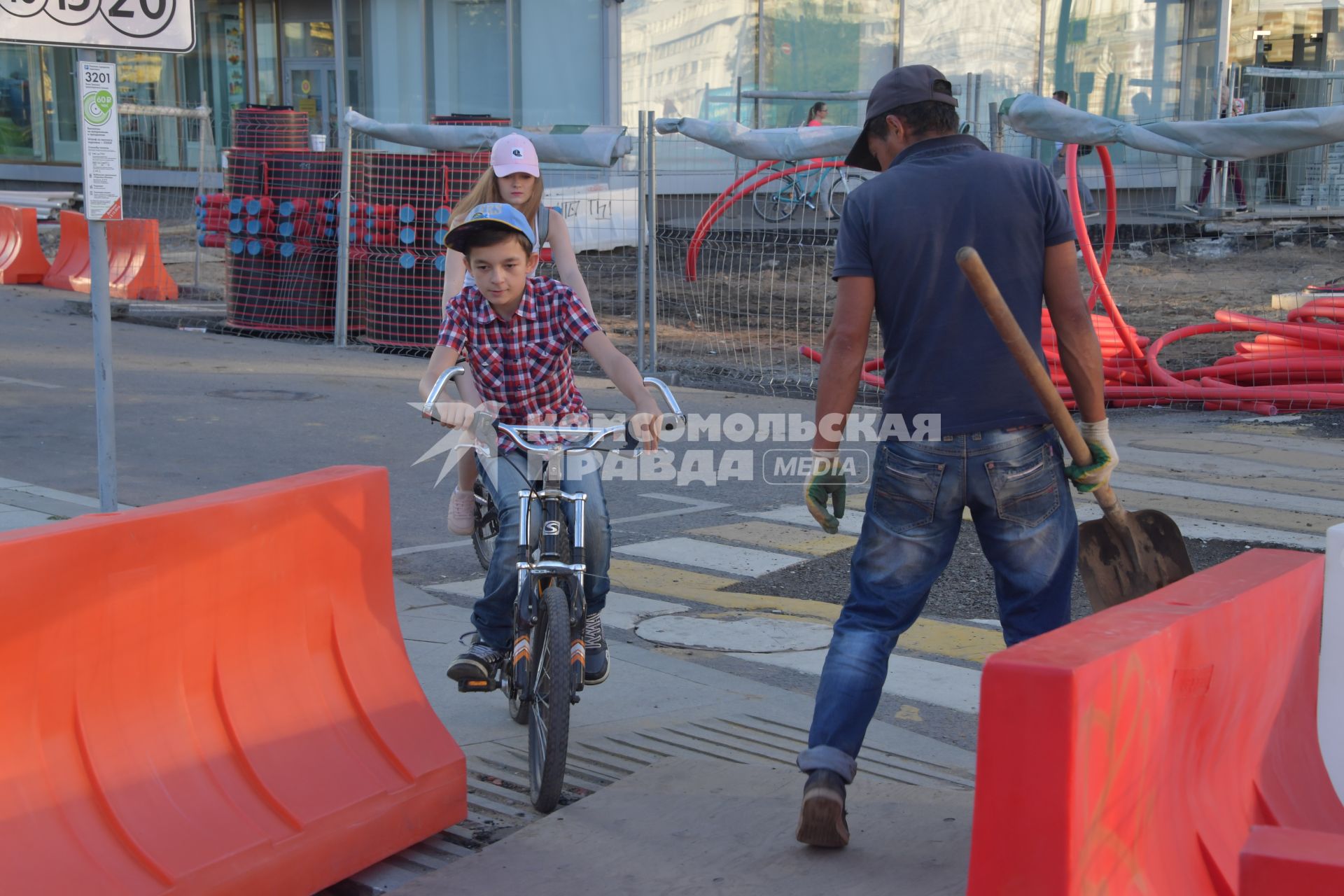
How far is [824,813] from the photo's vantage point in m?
3.63

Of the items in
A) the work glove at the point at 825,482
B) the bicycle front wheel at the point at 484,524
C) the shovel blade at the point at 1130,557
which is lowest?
the bicycle front wheel at the point at 484,524

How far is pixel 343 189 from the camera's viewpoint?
1462 centimetres

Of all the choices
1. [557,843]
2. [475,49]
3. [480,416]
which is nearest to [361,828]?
[557,843]

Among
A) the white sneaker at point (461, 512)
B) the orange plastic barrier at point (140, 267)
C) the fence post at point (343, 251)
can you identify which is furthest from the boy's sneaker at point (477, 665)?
the orange plastic barrier at point (140, 267)

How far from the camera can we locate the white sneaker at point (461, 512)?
17.4 ft

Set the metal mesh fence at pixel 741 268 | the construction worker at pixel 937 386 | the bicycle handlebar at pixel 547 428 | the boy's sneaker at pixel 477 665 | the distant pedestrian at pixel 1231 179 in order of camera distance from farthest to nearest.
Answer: the distant pedestrian at pixel 1231 179 < the metal mesh fence at pixel 741 268 < the boy's sneaker at pixel 477 665 < the bicycle handlebar at pixel 547 428 < the construction worker at pixel 937 386

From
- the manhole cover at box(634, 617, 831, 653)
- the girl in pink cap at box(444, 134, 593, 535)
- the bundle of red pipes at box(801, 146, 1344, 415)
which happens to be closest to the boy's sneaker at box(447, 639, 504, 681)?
the girl in pink cap at box(444, 134, 593, 535)

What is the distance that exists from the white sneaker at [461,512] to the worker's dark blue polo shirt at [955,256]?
205 centimetres

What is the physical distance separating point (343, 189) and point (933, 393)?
1189 centimetres

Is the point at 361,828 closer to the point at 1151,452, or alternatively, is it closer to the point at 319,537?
the point at 319,537

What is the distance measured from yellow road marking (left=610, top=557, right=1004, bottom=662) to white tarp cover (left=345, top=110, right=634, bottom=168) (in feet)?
22.4

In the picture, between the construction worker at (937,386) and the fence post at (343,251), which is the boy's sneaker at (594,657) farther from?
the fence post at (343,251)

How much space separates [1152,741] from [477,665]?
2449 millimetres

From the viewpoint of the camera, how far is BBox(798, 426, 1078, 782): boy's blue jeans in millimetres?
3705
